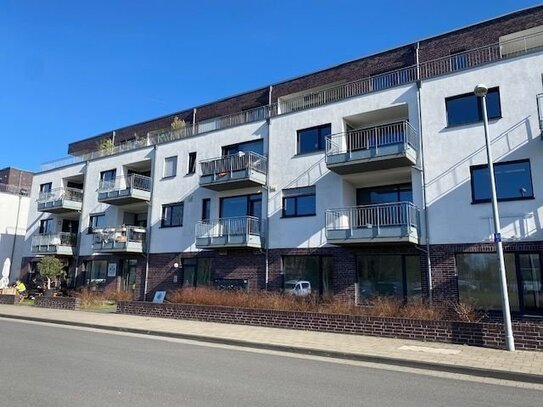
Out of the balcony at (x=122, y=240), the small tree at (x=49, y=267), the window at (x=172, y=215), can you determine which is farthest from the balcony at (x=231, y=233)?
the small tree at (x=49, y=267)

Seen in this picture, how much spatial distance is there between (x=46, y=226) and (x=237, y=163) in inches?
827

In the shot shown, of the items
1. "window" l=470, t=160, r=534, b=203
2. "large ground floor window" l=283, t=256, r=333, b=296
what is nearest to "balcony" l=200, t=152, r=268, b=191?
"large ground floor window" l=283, t=256, r=333, b=296

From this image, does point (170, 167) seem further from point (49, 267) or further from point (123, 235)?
point (49, 267)

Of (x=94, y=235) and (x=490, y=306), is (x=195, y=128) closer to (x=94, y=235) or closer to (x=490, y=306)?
(x=94, y=235)

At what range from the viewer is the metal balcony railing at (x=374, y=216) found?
18156mm

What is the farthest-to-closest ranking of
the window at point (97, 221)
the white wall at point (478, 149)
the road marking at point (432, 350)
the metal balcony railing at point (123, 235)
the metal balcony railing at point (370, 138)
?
1. the window at point (97, 221)
2. the metal balcony railing at point (123, 235)
3. the metal balcony railing at point (370, 138)
4. the white wall at point (478, 149)
5. the road marking at point (432, 350)

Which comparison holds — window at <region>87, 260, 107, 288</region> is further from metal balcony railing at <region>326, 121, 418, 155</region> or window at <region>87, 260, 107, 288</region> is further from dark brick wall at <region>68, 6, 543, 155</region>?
metal balcony railing at <region>326, 121, 418, 155</region>

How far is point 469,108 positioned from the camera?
1847cm

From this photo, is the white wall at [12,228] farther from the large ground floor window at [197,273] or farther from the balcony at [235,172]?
the balcony at [235,172]

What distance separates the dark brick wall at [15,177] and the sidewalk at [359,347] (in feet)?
131

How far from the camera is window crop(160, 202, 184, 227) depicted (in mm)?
26750

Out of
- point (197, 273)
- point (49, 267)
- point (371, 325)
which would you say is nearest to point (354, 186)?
point (371, 325)

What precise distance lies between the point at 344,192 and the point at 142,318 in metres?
10.1

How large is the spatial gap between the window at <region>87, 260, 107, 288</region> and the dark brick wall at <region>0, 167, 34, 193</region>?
2439 centimetres
